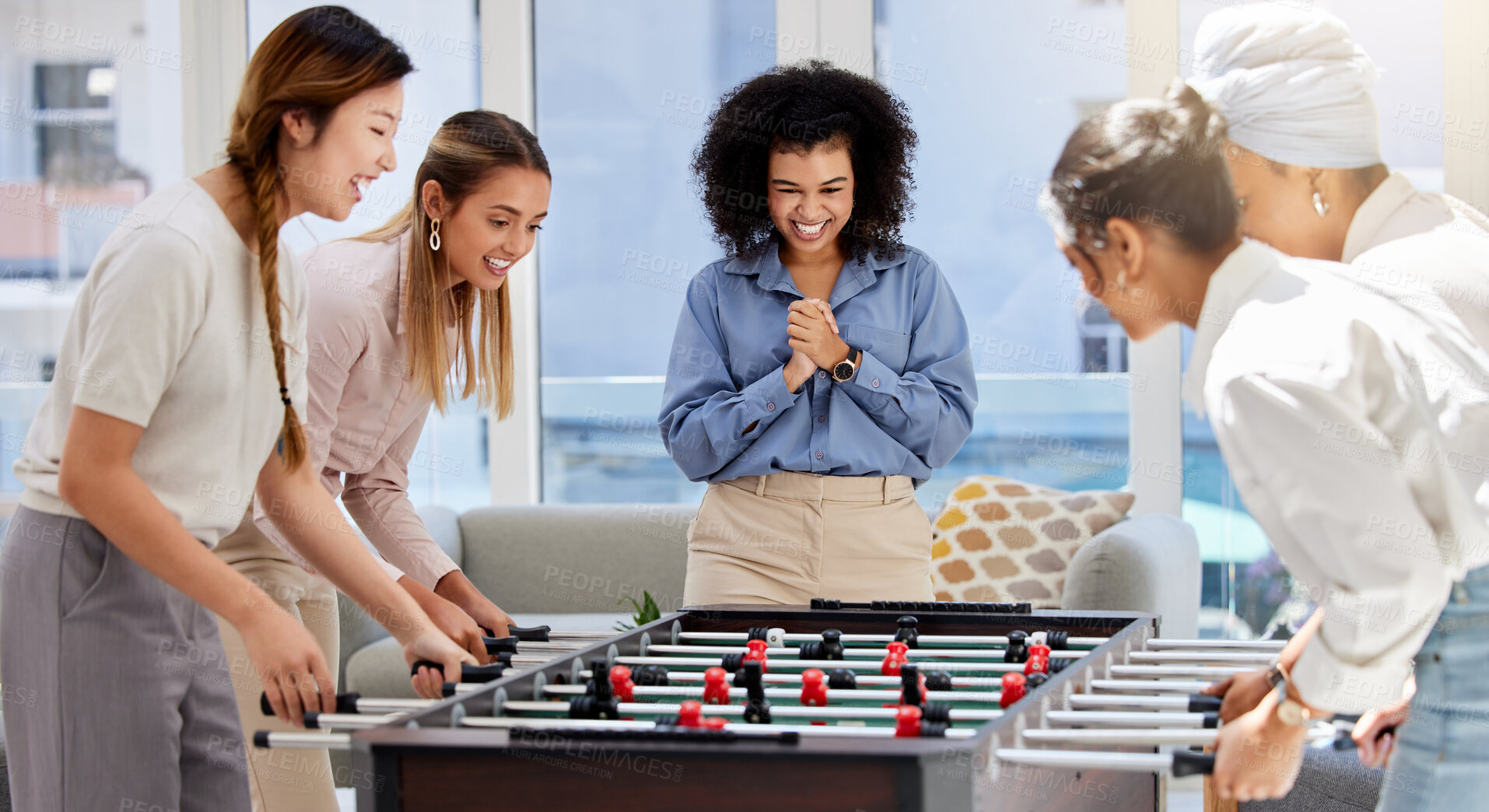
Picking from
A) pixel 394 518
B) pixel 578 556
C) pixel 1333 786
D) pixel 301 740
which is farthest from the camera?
pixel 578 556

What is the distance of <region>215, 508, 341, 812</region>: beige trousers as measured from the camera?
6.02 ft

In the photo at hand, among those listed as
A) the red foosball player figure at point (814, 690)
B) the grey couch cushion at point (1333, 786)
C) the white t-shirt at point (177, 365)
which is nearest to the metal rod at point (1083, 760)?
the red foosball player figure at point (814, 690)

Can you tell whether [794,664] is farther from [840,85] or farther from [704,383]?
[840,85]

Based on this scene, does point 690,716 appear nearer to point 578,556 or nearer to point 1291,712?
point 1291,712

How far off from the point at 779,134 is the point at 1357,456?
1507mm

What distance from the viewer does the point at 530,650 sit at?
75.5 inches

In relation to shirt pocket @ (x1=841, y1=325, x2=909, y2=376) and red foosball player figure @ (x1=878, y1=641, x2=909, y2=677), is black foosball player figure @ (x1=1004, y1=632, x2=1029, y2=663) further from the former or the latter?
shirt pocket @ (x1=841, y1=325, x2=909, y2=376)

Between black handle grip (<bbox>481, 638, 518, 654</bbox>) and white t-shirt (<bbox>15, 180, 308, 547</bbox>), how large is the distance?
1.42ft

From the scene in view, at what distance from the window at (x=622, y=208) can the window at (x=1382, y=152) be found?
1.66 metres

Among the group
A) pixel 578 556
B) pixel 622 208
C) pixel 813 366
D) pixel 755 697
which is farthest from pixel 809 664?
pixel 622 208

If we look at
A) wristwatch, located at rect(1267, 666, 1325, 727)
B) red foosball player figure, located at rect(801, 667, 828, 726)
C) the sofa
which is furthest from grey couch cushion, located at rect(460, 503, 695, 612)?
wristwatch, located at rect(1267, 666, 1325, 727)

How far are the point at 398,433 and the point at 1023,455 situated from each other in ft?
8.55

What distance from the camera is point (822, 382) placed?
93.6 inches

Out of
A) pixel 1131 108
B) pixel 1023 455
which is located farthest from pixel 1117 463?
pixel 1131 108
